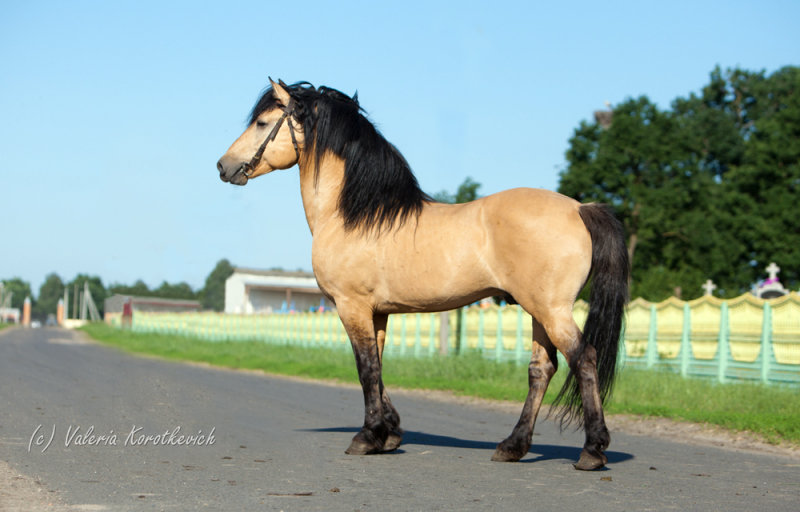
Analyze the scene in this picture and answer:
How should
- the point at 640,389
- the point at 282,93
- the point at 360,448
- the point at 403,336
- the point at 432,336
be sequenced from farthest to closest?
the point at 403,336 → the point at 432,336 → the point at 640,389 → the point at 282,93 → the point at 360,448

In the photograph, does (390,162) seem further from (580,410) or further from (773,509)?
(773,509)

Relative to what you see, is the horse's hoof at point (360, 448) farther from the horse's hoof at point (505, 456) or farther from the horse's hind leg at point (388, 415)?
the horse's hoof at point (505, 456)

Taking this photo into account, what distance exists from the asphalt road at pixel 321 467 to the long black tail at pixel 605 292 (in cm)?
71

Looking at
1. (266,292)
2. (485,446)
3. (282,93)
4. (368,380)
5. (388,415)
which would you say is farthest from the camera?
(266,292)

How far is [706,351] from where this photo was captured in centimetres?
1551

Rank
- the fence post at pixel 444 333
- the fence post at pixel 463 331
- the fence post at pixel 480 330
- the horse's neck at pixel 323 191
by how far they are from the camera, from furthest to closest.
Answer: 1. the fence post at pixel 463 331
2. the fence post at pixel 444 333
3. the fence post at pixel 480 330
4. the horse's neck at pixel 323 191

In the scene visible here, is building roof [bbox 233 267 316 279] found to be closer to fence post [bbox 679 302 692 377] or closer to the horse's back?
fence post [bbox 679 302 692 377]

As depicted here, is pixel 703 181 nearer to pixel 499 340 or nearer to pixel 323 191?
pixel 499 340

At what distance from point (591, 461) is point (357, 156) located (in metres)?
3.01

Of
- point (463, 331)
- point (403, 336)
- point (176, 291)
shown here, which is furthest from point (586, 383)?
point (176, 291)

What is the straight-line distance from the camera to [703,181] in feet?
152

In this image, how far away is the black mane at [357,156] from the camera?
716 centimetres

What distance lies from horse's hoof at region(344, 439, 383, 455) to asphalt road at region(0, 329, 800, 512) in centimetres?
8

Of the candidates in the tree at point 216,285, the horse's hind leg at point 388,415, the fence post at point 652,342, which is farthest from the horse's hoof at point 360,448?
the tree at point 216,285
